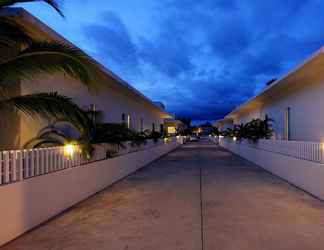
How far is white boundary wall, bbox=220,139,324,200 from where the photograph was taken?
25.7ft

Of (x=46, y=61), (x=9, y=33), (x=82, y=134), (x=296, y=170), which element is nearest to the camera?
(x=46, y=61)

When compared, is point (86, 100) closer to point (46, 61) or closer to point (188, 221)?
point (46, 61)

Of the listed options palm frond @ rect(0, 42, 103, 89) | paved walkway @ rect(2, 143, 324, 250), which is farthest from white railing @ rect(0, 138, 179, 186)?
palm frond @ rect(0, 42, 103, 89)

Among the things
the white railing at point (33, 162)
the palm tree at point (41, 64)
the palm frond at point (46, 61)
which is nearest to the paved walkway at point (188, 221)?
the white railing at point (33, 162)

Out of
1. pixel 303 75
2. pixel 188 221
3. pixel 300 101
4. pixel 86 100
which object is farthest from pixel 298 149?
pixel 86 100

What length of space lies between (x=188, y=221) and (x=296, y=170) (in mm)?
5127

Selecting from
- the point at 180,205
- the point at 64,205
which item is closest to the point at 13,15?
the point at 64,205

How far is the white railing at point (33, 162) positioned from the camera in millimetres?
4926

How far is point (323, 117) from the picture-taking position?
36.8 ft

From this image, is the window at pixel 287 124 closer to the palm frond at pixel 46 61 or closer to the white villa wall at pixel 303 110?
the white villa wall at pixel 303 110

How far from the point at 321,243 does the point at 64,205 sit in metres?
4.64

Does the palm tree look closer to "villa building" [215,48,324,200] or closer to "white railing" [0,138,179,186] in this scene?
"white railing" [0,138,179,186]

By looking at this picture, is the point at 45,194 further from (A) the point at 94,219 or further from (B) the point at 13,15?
(B) the point at 13,15

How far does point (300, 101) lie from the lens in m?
13.5
